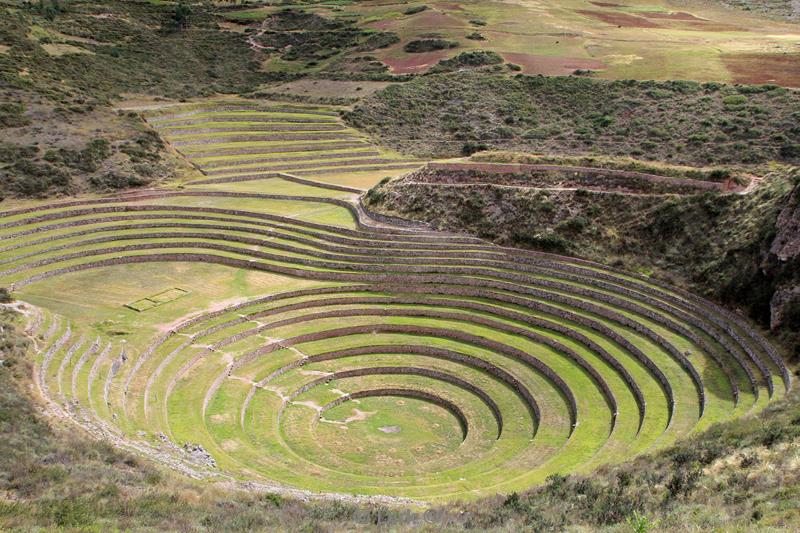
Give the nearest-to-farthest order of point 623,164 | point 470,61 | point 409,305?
point 409,305 → point 623,164 → point 470,61

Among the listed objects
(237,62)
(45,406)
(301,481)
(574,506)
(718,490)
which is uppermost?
(237,62)

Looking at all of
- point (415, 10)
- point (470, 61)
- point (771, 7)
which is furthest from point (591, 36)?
point (771, 7)

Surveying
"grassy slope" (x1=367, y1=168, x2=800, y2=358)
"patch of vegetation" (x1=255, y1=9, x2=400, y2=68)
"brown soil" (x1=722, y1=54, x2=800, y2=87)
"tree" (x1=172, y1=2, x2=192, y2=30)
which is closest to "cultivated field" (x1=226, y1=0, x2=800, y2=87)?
"brown soil" (x1=722, y1=54, x2=800, y2=87)

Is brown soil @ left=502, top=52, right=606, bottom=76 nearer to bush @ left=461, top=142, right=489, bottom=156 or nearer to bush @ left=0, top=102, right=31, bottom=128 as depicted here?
bush @ left=461, top=142, right=489, bottom=156

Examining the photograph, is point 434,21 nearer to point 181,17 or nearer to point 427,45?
point 427,45

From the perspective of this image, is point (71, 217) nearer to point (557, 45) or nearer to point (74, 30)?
point (74, 30)


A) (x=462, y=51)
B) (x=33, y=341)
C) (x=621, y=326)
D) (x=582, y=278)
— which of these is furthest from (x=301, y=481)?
(x=462, y=51)
